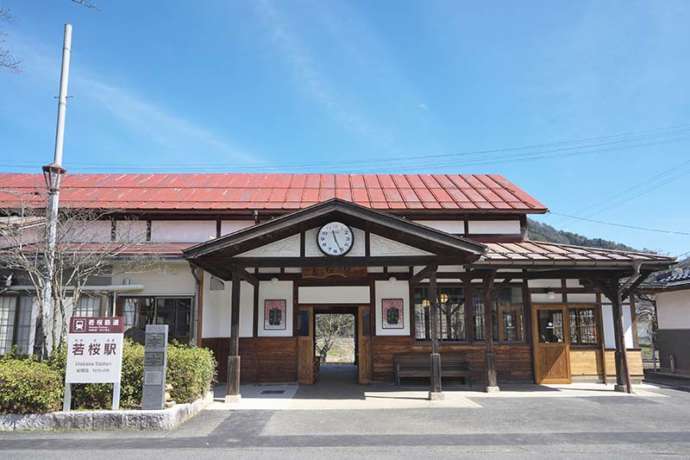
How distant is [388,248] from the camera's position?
998 cm

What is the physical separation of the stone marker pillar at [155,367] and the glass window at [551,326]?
9.07 metres

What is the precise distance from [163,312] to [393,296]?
5.62m

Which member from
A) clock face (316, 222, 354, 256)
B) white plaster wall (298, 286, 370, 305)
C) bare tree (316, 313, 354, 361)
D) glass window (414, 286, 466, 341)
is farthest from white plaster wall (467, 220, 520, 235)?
bare tree (316, 313, 354, 361)

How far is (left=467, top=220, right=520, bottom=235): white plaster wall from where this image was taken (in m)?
13.4

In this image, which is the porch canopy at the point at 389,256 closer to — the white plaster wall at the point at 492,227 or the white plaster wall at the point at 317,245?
the white plaster wall at the point at 317,245

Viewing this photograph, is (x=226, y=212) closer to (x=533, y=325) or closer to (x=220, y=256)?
(x=220, y=256)

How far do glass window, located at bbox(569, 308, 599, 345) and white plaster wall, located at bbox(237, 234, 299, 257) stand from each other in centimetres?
747

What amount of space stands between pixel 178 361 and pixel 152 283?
14.8ft

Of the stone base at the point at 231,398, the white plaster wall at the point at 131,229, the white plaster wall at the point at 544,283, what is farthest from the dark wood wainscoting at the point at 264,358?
the white plaster wall at the point at 544,283

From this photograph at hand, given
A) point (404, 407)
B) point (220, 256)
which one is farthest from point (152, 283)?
point (404, 407)

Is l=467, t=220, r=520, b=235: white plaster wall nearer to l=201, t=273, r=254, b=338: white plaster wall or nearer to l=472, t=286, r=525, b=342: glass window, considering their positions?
l=472, t=286, r=525, b=342: glass window

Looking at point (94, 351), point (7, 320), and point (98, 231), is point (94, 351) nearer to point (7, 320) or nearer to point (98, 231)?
point (7, 320)

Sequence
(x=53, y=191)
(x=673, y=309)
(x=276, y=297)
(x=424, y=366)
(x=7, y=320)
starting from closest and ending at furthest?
(x=53, y=191) → (x=7, y=320) → (x=424, y=366) → (x=276, y=297) → (x=673, y=309)

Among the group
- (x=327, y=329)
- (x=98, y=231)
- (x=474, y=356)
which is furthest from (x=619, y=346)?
(x=327, y=329)
